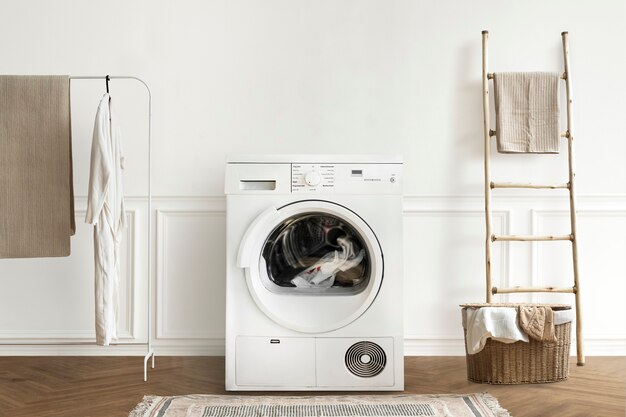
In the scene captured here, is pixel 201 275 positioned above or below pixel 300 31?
below

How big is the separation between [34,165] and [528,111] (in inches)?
90.1

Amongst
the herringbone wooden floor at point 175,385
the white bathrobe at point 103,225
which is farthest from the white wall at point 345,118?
the white bathrobe at point 103,225

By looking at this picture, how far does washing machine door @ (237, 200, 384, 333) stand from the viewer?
2469 millimetres

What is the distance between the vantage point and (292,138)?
10.4 ft

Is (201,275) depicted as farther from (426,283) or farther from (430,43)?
(430,43)

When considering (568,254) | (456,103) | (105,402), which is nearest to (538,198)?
(568,254)

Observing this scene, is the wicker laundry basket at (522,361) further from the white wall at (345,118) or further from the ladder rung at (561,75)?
the ladder rung at (561,75)

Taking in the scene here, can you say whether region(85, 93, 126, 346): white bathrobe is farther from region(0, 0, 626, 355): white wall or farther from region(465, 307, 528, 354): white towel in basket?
region(465, 307, 528, 354): white towel in basket

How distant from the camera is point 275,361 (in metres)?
2.48

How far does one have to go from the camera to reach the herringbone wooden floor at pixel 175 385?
2.29m

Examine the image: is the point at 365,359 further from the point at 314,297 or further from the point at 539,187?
the point at 539,187

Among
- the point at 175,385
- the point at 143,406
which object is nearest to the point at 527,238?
the point at 175,385

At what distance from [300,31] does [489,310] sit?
1.65m

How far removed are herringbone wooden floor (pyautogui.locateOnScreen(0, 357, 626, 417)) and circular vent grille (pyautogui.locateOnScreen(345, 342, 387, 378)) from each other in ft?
0.66
